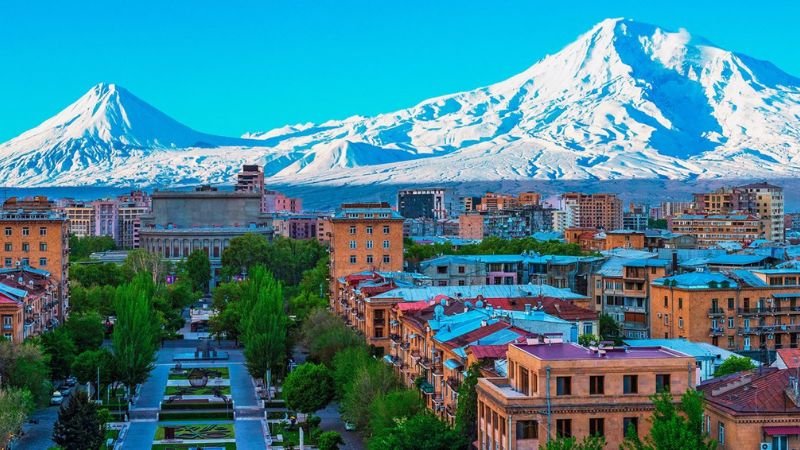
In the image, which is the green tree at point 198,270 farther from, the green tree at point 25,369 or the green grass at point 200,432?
Result: the green tree at point 25,369

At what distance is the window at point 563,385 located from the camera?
3078 centimetres

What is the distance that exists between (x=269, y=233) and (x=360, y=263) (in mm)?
92898

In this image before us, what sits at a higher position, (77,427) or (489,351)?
(489,351)

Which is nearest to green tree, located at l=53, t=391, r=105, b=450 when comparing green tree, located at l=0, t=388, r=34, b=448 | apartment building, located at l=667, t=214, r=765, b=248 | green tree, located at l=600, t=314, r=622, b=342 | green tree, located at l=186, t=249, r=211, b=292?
green tree, located at l=0, t=388, r=34, b=448

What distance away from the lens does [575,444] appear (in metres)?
28.5

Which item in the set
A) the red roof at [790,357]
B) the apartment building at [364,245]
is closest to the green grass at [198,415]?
the red roof at [790,357]

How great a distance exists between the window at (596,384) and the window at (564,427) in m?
0.89

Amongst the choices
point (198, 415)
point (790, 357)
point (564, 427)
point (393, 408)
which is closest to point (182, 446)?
point (198, 415)

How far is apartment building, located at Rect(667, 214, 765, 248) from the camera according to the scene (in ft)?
489

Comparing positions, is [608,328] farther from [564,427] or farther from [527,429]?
[527,429]

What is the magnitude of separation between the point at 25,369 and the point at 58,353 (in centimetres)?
1188

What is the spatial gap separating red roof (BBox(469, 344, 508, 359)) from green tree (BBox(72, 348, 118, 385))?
87.4 ft

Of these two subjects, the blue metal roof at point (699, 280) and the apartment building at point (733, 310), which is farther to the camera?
the blue metal roof at point (699, 280)

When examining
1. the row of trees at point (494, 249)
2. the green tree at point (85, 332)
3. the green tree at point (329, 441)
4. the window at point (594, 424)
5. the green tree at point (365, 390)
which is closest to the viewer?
the window at point (594, 424)
